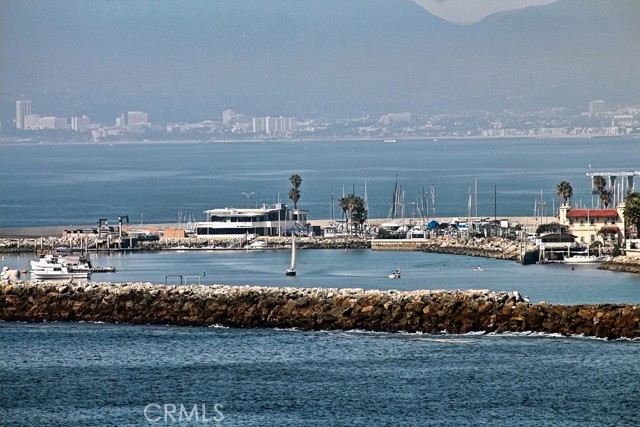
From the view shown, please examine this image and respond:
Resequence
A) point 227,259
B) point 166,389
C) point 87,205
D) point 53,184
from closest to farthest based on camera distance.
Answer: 1. point 166,389
2. point 227,259
3. point 87,205
4. point 53,184

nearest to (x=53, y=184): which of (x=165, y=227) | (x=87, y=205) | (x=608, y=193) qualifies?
(x=87, y=205)

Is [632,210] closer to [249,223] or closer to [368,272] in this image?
[368,272]

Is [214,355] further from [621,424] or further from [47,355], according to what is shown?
[621,424]

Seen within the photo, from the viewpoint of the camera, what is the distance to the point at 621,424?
20.5 meters

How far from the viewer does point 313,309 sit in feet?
100

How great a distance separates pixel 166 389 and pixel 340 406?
10.3 ft

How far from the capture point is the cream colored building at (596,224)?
57.2 metres

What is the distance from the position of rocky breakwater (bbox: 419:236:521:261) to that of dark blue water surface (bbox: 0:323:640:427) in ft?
95.0

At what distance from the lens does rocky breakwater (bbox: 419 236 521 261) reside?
57281 mm

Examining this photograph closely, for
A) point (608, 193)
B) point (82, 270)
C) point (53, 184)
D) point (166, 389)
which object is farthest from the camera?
point (53, 184)

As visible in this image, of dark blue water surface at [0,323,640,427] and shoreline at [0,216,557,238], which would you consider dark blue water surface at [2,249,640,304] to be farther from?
dark blue water surface at [0,323,640,427]

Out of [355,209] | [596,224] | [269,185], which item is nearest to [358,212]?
[355,209]

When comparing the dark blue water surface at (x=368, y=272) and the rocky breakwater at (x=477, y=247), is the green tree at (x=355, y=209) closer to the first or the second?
the dark blue water surface at (x=368, y=272)

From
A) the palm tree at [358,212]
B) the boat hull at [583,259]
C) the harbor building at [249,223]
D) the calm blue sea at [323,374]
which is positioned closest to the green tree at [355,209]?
the palm tree at [358,212]
